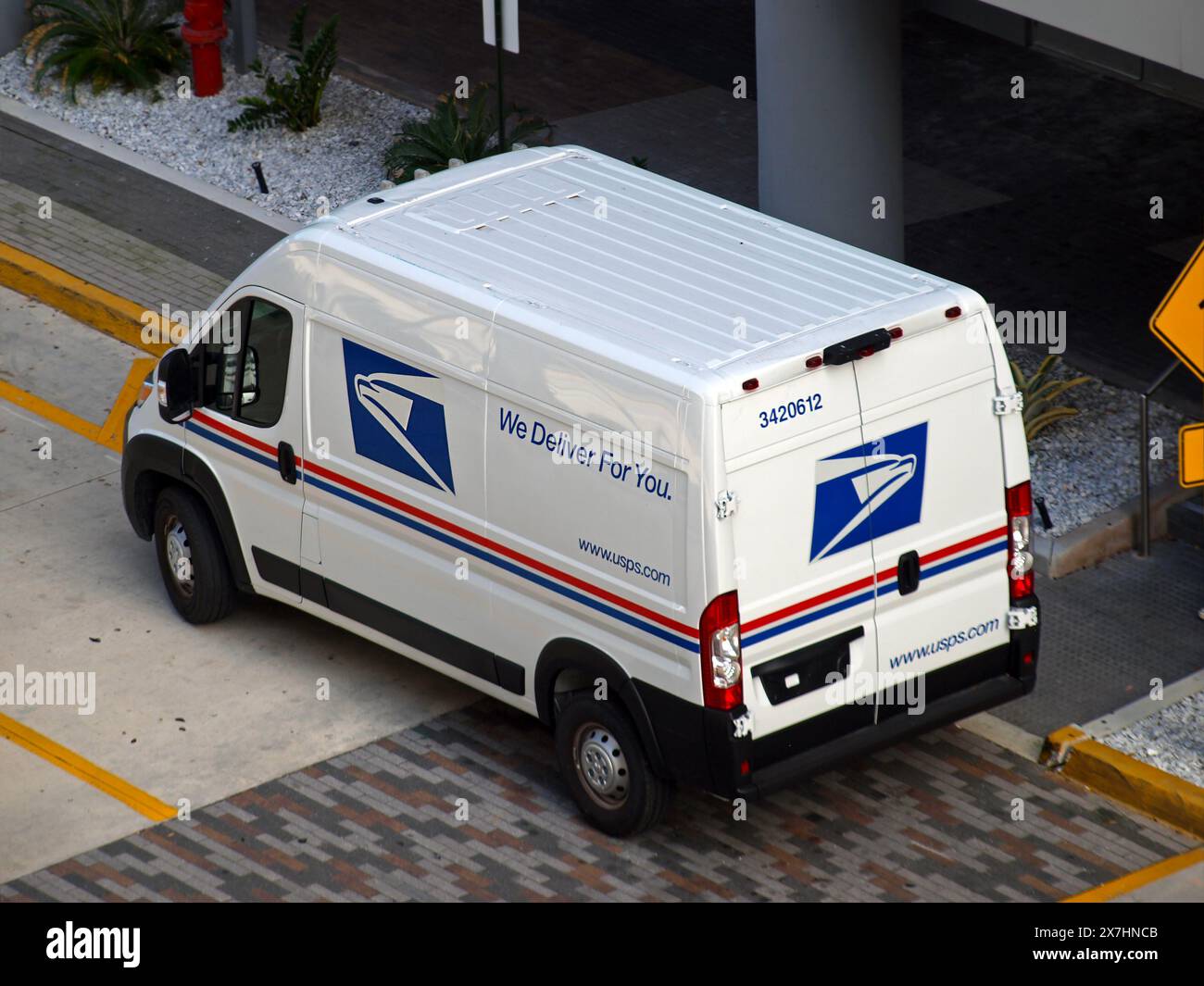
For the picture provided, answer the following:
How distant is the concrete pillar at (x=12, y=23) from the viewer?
17.4 m

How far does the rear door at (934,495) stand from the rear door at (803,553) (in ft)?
0.31

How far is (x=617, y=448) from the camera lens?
8602 mm

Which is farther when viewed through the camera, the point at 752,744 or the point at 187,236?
the point at 187,236

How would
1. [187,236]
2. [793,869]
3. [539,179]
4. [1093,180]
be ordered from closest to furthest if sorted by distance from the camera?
[793,869], [539,179], [187,236], [1093,180]

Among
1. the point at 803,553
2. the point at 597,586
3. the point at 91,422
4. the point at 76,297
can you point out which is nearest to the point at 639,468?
the point at 597,586

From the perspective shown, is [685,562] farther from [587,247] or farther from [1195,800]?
[1195,800]

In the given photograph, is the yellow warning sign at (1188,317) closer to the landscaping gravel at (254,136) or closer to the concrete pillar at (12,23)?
the landscaping gravel at (254,136)

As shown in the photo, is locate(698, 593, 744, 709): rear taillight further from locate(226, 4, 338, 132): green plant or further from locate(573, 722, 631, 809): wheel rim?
locate(226, 4, 338, 132): green plant

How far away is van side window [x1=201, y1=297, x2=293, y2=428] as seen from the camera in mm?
10039

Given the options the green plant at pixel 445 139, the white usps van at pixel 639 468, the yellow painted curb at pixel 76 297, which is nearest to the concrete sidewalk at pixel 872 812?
the white usps van at pixel 639 468

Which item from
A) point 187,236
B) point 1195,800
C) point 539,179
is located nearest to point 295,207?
point 187,236

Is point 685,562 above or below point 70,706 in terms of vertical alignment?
above

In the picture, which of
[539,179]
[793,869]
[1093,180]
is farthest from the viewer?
[1093,180]
